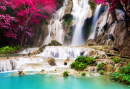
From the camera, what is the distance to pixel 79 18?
17.8 meters

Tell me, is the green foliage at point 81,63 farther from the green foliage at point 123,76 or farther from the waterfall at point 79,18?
the waterfall at point 79,18

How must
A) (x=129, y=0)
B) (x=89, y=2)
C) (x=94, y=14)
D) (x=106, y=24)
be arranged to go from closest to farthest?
(x=129, y=0) < (x=106, y=24) < (x=94, y=14) < (x=89, y=2)

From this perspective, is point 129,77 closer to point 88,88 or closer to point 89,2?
point 88,88

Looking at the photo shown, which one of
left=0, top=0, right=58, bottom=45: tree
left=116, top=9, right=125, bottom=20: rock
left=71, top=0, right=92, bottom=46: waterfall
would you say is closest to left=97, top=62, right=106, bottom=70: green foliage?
left=116, top=9, right=125, bottom=20: rock

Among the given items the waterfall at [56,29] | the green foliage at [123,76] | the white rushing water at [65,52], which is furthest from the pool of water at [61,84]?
the waterfall at [56,29]

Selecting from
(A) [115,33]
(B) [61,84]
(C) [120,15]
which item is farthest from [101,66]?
(C) [120,15]

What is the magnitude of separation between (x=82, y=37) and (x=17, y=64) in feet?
34.1

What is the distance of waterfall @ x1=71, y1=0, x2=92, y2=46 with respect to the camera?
17.3 metres

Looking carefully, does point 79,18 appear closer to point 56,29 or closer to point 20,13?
point 56,29

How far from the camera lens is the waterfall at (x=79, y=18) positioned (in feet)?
56.7

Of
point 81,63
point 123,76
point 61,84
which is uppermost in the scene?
point 81,63

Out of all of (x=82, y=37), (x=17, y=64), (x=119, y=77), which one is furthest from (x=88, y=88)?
(x=82, y=37)

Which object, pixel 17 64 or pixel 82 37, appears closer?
pixel 17 64

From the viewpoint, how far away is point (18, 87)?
5176 millimetres
